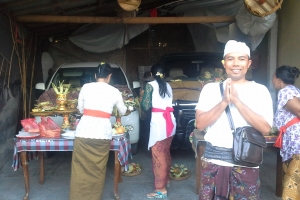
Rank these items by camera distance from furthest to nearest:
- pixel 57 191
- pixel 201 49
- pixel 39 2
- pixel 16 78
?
pixel 201 49 → pixel 16 78 → pixel 39 2 → pixel 57 191

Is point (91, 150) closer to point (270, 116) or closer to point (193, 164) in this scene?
point (270, 116)

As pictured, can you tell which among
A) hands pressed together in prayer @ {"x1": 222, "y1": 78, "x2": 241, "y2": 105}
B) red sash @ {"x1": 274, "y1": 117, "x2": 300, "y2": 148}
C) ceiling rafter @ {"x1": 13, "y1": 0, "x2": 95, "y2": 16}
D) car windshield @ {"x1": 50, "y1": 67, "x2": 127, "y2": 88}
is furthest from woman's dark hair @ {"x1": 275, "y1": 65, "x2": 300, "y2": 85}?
ceiling rafter @ {"x1": 13, "y1": 0, "x2": 95, "y2": 16}

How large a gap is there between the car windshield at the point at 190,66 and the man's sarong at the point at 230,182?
481 cm

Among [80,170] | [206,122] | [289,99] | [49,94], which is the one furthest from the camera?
[49,94]

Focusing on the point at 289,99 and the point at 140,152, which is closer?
the point at 289,99

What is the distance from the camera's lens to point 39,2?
21.7ft

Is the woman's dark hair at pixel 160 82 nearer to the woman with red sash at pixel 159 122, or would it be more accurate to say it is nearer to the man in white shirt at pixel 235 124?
the woman with red sash at pixel 159 122

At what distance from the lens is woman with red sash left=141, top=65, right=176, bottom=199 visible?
175 inches

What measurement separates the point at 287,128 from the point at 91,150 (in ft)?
7.25

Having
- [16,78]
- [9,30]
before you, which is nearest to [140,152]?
[16,78]

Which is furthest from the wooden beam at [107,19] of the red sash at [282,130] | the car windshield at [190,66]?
the red sash at [282,130]

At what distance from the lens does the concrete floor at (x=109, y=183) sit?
4.62m

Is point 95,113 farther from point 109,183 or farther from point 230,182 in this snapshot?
point 230,182

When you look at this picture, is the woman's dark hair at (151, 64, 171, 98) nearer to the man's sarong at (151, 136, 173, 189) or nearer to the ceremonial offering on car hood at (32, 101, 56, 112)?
the man's sarong at (151, 136, 173, 189)
